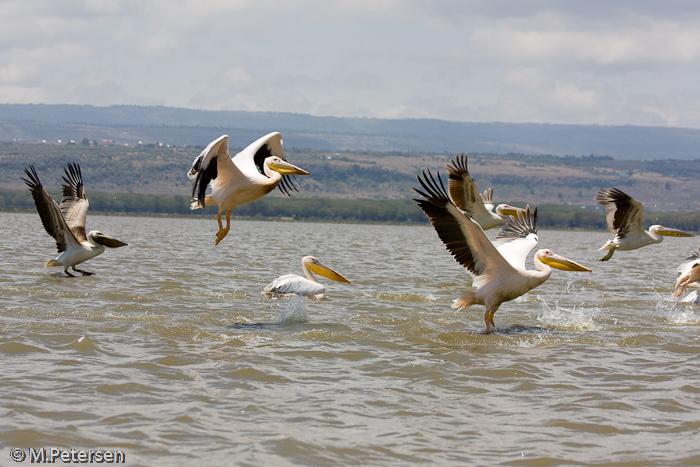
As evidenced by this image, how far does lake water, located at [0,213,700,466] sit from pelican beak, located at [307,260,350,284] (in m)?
0.45

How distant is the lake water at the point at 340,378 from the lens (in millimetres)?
4871

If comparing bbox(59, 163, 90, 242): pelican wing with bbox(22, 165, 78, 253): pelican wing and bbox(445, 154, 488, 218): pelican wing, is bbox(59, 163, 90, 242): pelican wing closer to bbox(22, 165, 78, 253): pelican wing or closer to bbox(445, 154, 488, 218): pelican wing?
bbox(22, 165, 78, 253): pelican wing

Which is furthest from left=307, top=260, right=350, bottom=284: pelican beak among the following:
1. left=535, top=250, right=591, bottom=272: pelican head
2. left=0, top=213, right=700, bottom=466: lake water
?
left=535, top=250, right=591, bottom=272: pelican head

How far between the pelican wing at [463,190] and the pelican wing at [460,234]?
8.38 ft

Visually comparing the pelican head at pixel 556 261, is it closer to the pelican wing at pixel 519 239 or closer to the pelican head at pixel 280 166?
the pelican wing at pixel 519 239

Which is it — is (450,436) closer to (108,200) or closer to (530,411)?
(530,411)

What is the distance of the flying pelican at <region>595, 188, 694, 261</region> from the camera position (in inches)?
581

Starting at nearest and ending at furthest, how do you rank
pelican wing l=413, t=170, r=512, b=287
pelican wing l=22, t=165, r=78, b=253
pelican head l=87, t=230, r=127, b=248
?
pelican wing l=413, t=170, r=512, b=287
pelican wing l=22, t=165, r=78, b=253
pelican head l=87, t=230, r=127, b=248

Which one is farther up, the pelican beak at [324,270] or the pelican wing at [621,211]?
the pelican wing at [621,211]

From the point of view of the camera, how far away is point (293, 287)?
9281 mm

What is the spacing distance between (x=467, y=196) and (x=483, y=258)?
13.0ft

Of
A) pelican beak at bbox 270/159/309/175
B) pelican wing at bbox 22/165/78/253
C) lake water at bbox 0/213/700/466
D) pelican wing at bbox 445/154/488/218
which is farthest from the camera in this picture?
pelican wing at bbox 22/165/78/253

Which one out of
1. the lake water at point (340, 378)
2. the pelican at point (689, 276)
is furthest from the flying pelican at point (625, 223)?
the lake water at point (340, 378)

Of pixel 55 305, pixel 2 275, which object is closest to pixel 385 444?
pixel 55 305
